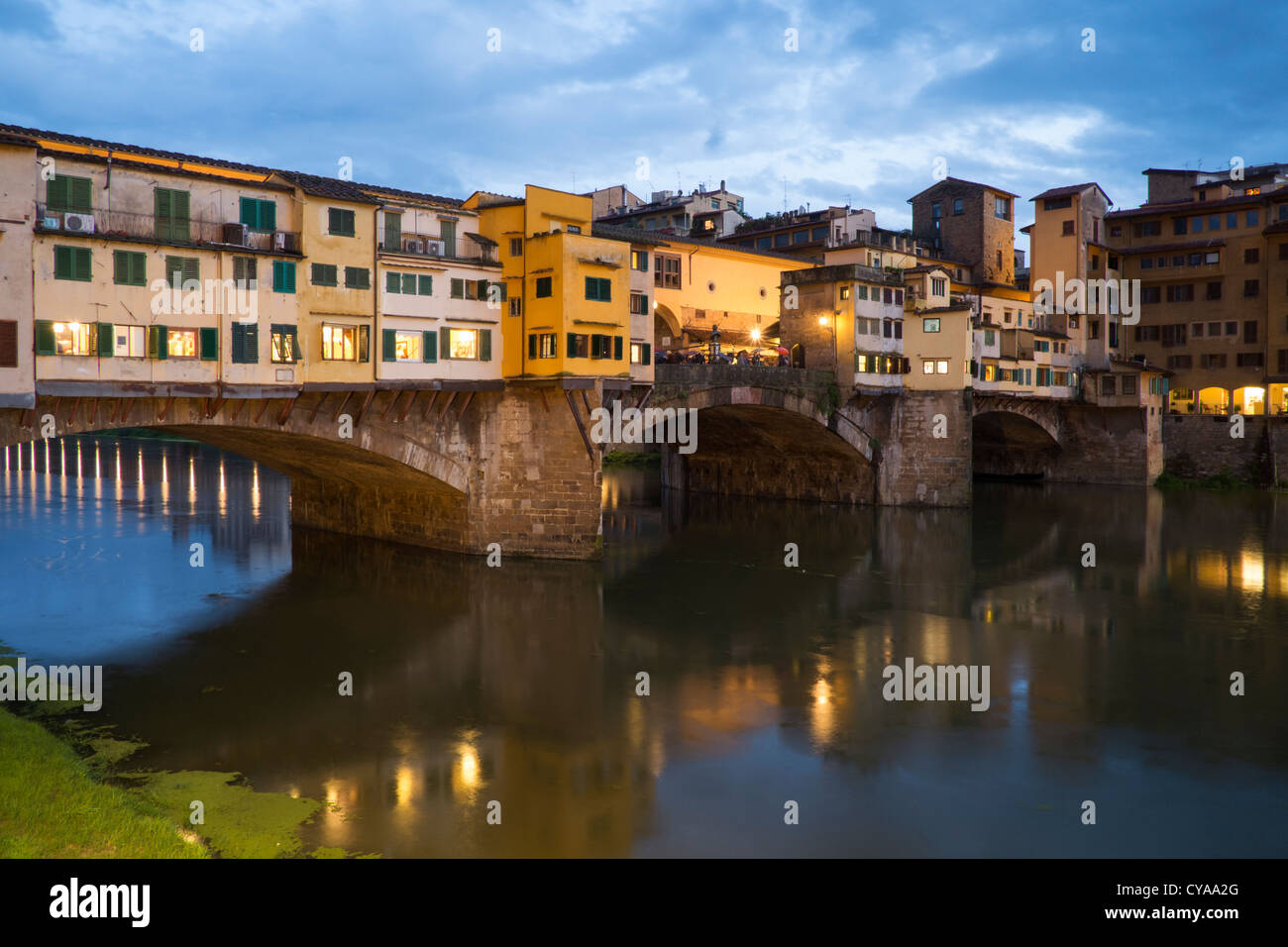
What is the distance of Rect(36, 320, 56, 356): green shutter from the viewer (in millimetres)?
22188

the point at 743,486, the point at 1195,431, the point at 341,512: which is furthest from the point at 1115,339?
the point at 341,512

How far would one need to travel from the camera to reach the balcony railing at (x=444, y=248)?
29.3 m

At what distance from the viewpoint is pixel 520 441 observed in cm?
3212

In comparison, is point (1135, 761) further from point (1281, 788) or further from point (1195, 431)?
point (1195, 431)

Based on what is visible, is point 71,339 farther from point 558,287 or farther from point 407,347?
point 558,287

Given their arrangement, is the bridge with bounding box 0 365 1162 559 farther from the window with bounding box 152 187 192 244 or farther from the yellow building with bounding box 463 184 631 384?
the window with bounding box 152 187 192 244

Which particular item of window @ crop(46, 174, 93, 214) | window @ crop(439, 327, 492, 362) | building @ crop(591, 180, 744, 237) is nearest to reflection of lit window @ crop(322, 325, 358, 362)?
window @ crop(439, 327, 492, 362)

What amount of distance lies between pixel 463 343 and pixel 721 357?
15.9 m

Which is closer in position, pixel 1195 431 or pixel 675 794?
pixel 675 794

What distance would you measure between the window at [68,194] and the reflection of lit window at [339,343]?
6.46 metres

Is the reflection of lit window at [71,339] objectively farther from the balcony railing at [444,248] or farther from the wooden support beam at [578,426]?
the wooden support beam at [578,426]

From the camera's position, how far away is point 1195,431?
62.2 meters
